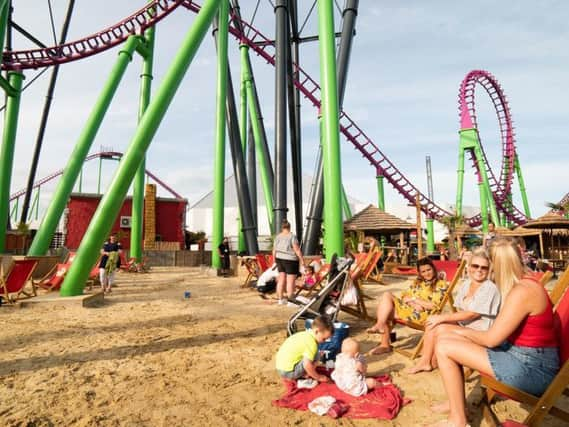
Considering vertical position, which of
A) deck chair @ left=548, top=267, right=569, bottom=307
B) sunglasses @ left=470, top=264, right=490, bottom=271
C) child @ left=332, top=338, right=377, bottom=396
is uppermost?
sunglasses @ left=470, top=264, right=490, bottom=271

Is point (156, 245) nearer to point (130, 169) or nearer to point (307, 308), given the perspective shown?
point (130, 169)

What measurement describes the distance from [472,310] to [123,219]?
25.0 metres

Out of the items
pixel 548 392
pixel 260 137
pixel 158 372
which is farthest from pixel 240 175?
pixel 548 392

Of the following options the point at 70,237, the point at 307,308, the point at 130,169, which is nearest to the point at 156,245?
the point at 70,237

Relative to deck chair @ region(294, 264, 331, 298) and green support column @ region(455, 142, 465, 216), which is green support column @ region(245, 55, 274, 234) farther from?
green support column @ region(455, 142, 465, 216)

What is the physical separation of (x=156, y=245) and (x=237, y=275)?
12905 mm

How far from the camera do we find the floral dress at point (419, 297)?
354 cm

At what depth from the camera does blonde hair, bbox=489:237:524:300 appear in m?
1.90

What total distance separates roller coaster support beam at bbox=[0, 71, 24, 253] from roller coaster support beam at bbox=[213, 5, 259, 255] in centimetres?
748

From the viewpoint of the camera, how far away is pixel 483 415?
2.08 meters

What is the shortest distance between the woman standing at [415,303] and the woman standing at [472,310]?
1.58ft

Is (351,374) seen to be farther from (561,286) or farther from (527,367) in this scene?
(561,286)

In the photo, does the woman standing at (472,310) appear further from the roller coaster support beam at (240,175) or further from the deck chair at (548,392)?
the roller coaster support beam at (240,175)

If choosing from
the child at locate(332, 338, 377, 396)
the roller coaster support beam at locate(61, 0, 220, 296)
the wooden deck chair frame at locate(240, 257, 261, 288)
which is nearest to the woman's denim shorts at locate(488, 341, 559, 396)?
the child at locate(332, 338, 377, 396)
